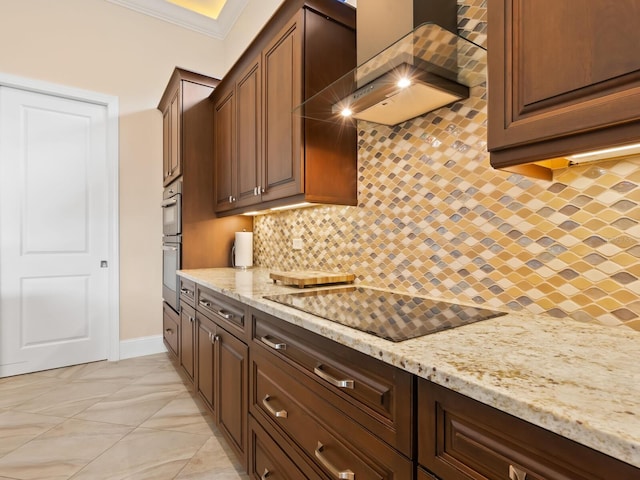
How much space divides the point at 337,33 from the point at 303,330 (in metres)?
1.55

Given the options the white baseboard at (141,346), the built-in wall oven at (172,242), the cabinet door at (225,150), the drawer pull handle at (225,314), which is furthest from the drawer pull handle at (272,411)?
the white baseboard at (141,346)

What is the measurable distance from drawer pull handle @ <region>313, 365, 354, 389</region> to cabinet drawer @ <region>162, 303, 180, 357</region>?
2062mm

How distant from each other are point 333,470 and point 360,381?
30 cm

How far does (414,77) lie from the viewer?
46.0 inches

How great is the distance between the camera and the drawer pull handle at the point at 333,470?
89cm

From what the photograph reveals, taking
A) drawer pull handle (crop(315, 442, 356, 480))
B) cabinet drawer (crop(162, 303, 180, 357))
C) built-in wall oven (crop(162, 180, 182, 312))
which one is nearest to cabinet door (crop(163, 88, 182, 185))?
built-in wall oven (crop(162, 180, 182, 312))

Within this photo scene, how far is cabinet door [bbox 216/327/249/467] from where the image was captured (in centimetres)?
154

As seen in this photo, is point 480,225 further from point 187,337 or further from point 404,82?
point 187,337

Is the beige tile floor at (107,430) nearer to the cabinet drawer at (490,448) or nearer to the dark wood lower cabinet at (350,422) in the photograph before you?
the dark wood lower cabinet at (350,422)

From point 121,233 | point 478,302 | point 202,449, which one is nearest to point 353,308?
point 478,302

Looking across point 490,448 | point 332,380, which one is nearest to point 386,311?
point 332,380

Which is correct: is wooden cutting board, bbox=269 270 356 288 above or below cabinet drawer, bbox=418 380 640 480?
above

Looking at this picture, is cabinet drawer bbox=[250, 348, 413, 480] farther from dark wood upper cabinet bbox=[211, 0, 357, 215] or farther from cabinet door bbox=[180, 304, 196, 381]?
cabinet door bbox=[180, 304, 196, 381]

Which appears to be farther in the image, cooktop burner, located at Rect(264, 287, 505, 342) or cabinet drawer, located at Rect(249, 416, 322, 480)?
cabinet drawer, located at Rect(249, 416, 322, 480)
